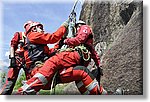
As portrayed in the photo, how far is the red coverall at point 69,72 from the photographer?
11.9ft

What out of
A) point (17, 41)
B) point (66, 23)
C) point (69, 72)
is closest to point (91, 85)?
point (69, 72)

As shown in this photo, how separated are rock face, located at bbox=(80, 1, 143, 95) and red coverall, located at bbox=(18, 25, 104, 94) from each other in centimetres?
10

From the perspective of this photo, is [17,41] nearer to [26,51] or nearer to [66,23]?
[26,51]

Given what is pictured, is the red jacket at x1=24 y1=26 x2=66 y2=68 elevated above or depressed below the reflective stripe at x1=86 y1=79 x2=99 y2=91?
above

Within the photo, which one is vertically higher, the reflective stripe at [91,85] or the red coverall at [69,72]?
the red coverall at [69,72]

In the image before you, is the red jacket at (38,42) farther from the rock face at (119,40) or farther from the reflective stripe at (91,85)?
the reflective stripe at (91,85)

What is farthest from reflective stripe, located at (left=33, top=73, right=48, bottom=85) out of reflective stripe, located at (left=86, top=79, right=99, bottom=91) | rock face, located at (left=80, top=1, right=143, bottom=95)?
rock face, located at (left=80, top=1, right=143, bottom=95)

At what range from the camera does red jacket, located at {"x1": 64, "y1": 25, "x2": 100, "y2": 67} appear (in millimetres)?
3678

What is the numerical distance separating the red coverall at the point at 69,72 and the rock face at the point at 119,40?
0.10 meters

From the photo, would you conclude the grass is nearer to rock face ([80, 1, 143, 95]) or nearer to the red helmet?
rock face ([80, 1, 143, 95])

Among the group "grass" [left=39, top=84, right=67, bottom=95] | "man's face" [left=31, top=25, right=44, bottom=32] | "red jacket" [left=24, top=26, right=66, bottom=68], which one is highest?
"man's face" [left=31, top=25, right=44, bottom=32]

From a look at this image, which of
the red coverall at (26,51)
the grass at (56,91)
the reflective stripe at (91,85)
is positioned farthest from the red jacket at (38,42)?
the reflective stripe at (91,85)

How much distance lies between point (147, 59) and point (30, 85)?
0.73 metres

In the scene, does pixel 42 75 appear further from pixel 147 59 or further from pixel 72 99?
pixel 147 59
